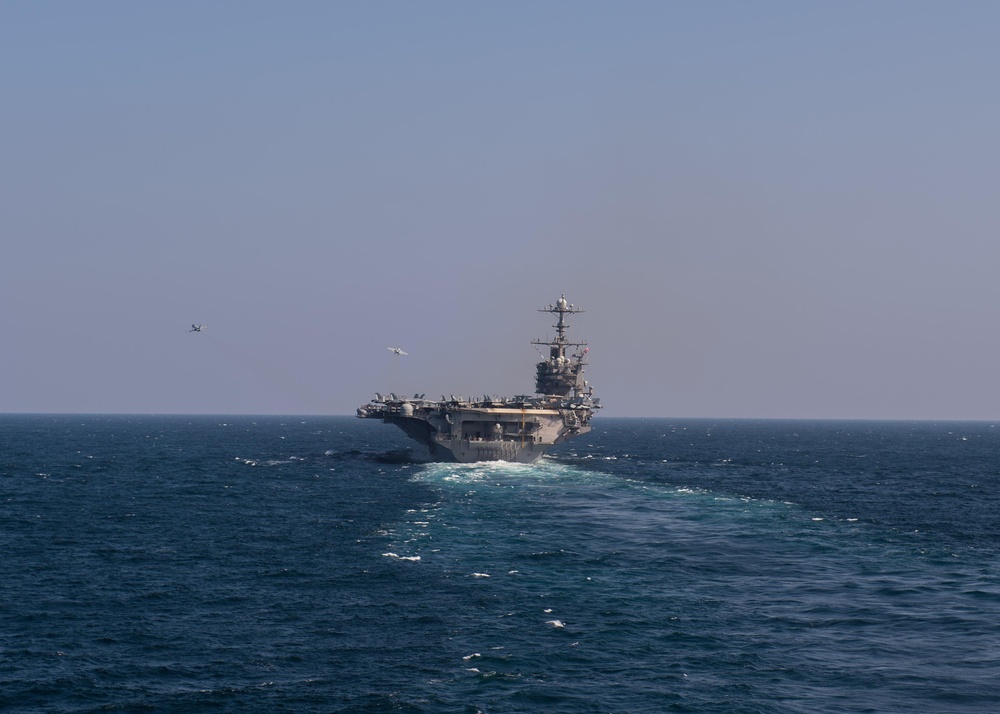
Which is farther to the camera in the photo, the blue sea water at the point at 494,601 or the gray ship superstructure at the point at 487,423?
the gray ship superstructure at the point at 487,423

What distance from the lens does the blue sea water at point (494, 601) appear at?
1095 inches

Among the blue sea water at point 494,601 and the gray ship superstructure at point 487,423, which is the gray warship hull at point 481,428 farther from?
the blue sea water at point 494,601

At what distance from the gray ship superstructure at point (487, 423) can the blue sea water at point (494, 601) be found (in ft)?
63.0

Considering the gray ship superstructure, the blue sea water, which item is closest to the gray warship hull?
the gray ship superstructure

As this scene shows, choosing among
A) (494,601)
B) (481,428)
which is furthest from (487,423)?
(494,601)

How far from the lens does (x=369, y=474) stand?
94562mm

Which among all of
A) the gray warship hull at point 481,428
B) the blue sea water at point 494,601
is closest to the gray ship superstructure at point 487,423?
the gray warship hull at point 481,428

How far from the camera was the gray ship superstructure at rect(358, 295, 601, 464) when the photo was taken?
98188 millimetres

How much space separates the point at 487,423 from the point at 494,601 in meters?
62.2

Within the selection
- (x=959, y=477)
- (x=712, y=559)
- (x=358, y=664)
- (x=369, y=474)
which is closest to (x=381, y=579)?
(x=358, y=664)

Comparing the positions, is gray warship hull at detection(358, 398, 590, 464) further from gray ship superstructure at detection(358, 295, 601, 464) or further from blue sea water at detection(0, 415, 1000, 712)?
blue sea water at detection(0, 415, 1000, 712)

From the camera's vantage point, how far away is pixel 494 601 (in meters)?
38.0

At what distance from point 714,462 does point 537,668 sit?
98588 millimetres

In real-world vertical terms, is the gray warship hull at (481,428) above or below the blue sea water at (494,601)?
above
